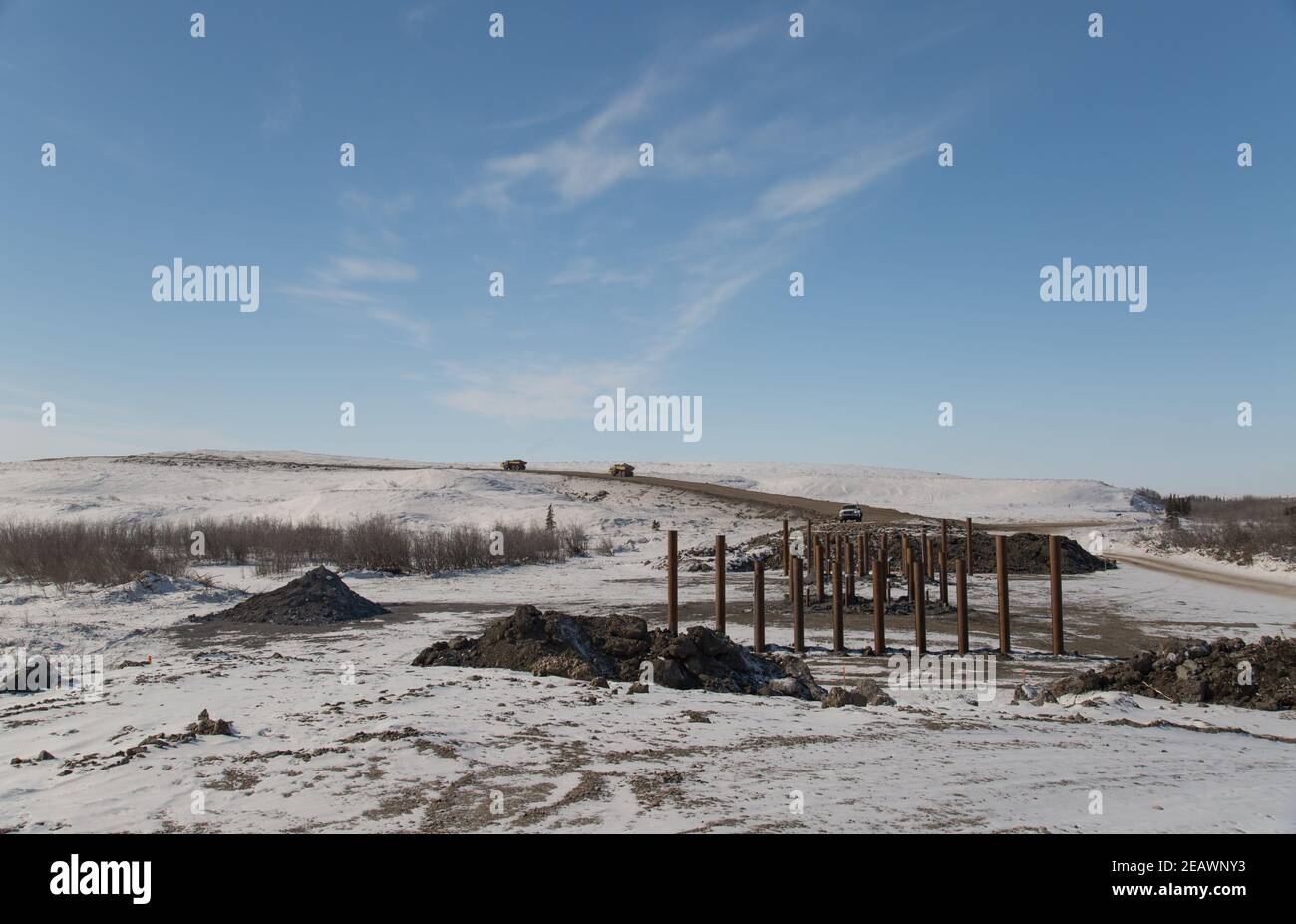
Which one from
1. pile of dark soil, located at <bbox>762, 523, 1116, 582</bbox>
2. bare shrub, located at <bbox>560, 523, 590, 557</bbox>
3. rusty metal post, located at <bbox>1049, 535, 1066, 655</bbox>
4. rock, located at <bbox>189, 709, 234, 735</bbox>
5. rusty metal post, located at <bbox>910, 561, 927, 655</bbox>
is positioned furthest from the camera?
bare shrub, located at <bbox>560, 523, 590, 557</bbox>

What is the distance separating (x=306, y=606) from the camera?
64.8 ft

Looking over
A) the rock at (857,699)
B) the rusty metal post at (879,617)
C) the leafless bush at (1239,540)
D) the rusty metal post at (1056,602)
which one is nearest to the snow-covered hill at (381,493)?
the leafless bush at (1239,540)

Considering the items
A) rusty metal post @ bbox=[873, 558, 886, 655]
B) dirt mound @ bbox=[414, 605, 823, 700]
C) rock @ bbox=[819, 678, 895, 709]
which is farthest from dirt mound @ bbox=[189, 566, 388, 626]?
rock @ bbox=[819, 678, 895, 709]

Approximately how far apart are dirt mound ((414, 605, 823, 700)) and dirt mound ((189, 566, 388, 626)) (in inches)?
284

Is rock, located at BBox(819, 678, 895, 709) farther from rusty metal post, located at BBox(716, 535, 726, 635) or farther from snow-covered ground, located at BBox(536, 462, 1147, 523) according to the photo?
snow-covered ground, located at BBox(536, 462, 1147, 523)

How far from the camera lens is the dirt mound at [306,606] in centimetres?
1925

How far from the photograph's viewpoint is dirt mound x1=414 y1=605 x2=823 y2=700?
38.6 ft

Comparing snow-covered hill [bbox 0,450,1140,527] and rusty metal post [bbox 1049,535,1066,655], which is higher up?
snow-covered hill [bbox 0,450,1140,527]

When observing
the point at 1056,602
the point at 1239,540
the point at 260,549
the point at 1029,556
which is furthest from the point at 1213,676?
the point at 260,549

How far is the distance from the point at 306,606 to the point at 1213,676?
56.1ft
